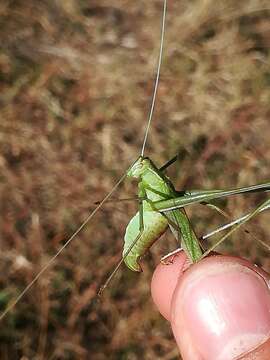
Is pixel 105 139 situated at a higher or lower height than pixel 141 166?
higher

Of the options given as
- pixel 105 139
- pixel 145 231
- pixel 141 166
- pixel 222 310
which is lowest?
pixel 222 310

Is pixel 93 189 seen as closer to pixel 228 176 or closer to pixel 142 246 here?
pixel 228 176

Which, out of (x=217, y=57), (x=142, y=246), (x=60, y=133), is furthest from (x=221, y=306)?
(x=217, y=57)

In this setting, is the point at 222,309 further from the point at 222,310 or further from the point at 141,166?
the point at 141,166

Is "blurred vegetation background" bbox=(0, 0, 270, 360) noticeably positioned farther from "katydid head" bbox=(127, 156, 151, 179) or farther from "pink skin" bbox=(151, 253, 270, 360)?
"katydid head" bbox=(127, 156, 151, 179)

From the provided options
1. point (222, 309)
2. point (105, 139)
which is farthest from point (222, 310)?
point (105, 139)

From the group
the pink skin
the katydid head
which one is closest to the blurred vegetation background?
the pink skin
